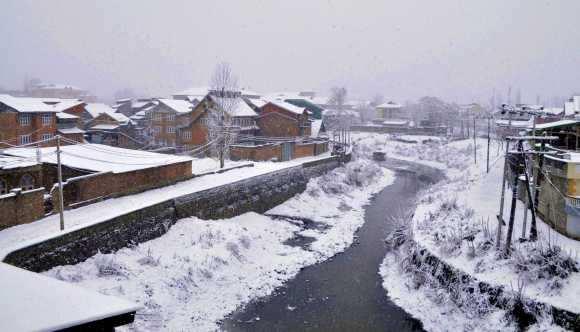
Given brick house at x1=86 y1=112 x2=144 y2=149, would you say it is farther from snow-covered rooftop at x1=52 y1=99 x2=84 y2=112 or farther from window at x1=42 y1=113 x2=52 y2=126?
window at x1=42 y1=113 x2=52 y2=126

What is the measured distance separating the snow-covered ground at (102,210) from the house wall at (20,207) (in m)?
0.22

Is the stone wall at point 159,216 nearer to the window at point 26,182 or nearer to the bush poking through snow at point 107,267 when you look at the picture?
the bush poking through snow at point 107,267

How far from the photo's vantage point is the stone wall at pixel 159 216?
1346 cm

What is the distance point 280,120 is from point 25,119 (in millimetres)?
20749

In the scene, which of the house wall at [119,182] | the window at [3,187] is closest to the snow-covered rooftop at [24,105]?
the window at [3,187]

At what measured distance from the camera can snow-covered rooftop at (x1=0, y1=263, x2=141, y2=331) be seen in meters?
3.90

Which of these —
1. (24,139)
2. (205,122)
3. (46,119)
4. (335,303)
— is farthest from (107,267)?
(46,119)

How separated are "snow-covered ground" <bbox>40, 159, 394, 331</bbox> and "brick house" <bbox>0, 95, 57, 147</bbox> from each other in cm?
2034

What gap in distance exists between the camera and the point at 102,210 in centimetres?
1758

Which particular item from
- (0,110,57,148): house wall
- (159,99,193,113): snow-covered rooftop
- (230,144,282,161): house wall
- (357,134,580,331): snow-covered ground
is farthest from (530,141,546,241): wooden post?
(159,99,193,113): snow-covered rooftop

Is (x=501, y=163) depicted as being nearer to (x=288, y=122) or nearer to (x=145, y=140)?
(x=288, y=122)

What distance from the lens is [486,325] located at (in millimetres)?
12672

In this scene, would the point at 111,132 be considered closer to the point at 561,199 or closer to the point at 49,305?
the point at 561,199

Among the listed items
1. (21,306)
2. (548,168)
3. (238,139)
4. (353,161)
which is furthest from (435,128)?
(21,306)
